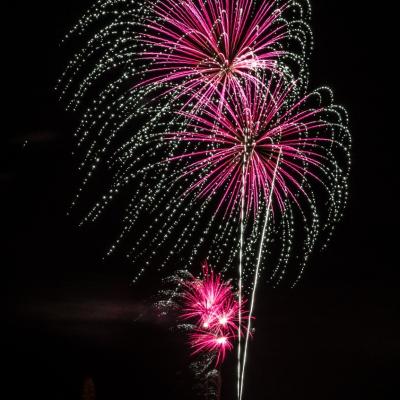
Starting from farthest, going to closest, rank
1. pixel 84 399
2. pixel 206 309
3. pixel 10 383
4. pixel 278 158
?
1. pixel 10 383
2. pixel 84 399
3. pixel 206 309
4. pixel 278 158

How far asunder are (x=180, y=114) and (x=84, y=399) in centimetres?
2246

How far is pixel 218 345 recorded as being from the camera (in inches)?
872

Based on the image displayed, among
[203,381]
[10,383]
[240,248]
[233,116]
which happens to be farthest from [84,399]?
[233,116]

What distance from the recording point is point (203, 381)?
29.4m

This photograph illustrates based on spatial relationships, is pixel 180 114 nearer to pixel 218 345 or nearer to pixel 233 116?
pixel 233 116

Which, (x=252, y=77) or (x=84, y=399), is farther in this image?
(x=84, y=399)

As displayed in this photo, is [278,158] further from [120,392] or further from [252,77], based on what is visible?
[120,392]

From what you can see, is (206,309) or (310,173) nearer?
(310,173)

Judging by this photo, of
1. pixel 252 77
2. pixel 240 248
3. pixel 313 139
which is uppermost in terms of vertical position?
pixel 252 77

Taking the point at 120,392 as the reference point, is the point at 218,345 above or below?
below

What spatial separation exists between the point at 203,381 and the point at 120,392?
21640mm

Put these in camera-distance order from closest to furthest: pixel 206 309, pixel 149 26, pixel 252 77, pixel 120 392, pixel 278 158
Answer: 1. pixel 149 26
2. pixel 252 77
3. pixel 278 158
4. pixel 206 309
5. pixel 120 392

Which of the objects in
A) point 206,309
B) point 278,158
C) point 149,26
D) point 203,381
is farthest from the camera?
point 203,381

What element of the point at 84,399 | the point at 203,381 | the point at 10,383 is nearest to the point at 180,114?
the point at 203,381
